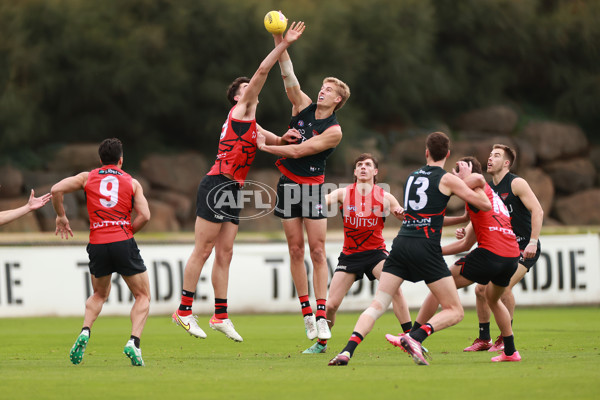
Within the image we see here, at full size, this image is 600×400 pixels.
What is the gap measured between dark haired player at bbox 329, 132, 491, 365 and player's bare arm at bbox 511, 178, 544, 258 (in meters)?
1.81

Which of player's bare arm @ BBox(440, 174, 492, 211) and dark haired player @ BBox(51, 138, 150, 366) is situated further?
dark haired player @ BBox(51, 138, 150, 366)

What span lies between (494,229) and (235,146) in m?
3.03

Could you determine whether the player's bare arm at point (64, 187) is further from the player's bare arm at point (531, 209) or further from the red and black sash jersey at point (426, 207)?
the player's bare arm at point (531, 209)

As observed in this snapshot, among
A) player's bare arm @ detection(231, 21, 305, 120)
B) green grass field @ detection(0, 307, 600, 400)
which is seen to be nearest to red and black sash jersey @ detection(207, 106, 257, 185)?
player's bare arm @ detection(231, 21, 305, 120)

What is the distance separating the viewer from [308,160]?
10.2m

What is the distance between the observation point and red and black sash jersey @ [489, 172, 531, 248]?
10469mm

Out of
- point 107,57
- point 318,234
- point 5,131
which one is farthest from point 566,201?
point 318,234

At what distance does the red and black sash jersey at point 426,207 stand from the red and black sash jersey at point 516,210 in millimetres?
2303

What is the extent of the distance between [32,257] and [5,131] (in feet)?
40.7

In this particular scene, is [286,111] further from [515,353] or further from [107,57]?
[515,353]

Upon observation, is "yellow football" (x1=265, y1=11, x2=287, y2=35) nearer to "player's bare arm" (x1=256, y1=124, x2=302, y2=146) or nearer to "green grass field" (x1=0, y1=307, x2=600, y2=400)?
"player's bare arm" (x1=256, y1=124, x2=302, y2=146)

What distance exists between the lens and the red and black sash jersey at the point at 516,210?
10.5 metres

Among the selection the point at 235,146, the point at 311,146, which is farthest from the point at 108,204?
the point at 311,146

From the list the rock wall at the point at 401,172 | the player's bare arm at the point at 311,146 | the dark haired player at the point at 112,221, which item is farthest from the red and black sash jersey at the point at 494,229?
the rock wall at the point at 401,172
